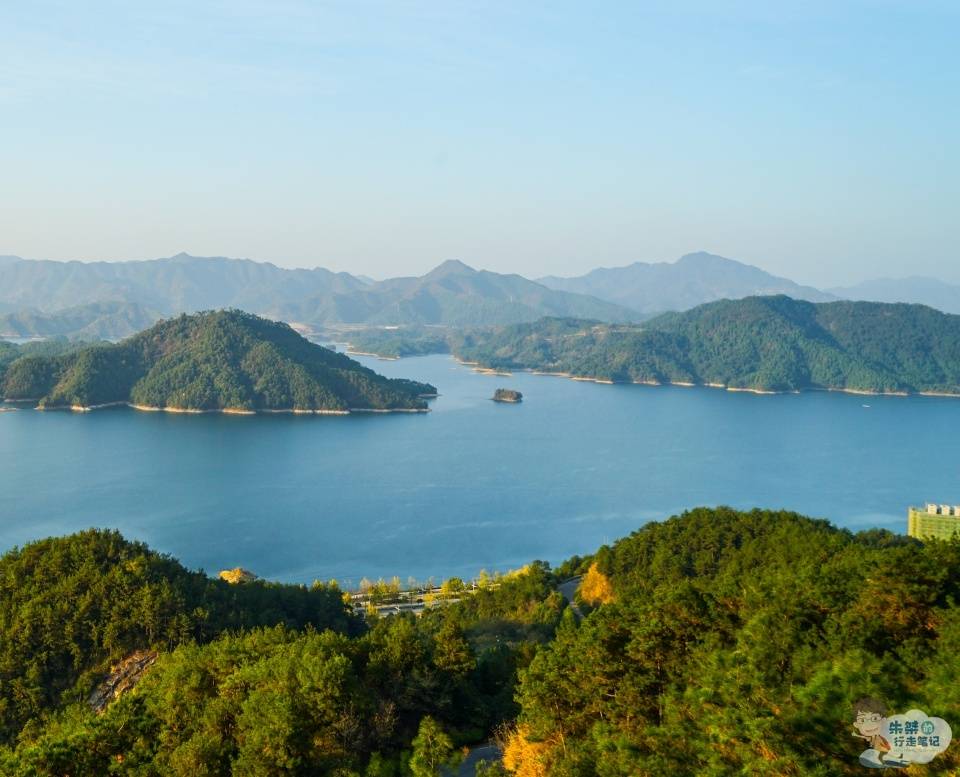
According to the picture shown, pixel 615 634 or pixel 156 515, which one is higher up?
pixel 615 634

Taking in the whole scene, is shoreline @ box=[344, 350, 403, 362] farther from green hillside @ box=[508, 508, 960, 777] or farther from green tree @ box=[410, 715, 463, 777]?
green tree @ box=[410, 715, 463, 777]

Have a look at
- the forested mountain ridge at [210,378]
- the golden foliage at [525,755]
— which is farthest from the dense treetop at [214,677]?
the forested mountain ridge at [210,378]

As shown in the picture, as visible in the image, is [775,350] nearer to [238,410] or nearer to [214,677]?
[238,410]

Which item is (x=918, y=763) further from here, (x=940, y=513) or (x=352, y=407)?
(x=352, y=407)

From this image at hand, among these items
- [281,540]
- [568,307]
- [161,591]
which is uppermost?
[568,307]

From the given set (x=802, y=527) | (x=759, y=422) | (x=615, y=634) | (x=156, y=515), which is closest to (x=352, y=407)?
(x=759, y=422)

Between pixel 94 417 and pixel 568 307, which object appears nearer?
pixel 94 417
